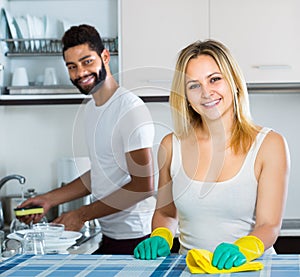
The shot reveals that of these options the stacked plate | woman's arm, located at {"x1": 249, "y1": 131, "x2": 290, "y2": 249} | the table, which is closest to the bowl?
the stacked plate

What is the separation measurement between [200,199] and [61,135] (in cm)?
176

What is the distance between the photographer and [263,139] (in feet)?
5.92

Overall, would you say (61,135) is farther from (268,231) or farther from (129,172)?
(268,231)

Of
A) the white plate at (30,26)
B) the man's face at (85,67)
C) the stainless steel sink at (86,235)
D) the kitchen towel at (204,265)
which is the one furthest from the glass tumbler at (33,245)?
the white plate at (30,26)

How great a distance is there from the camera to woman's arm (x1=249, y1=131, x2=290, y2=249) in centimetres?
168

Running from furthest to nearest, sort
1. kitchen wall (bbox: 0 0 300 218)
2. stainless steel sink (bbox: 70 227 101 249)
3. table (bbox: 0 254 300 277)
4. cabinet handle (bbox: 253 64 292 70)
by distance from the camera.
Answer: kitchen wall (bbox: 0 0 300 218) → cabinet handle (bbox: 253 64 292 70) → stainless steel sink (bbox: 70 227 101 249) → table (bbox: 0 254 300 277)

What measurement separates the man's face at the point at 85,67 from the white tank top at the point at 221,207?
76 cm

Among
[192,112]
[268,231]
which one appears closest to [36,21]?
[192,112]

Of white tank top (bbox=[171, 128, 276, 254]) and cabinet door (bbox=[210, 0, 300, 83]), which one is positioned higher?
cabinet door (bbox=[210, 0, 300, 83])

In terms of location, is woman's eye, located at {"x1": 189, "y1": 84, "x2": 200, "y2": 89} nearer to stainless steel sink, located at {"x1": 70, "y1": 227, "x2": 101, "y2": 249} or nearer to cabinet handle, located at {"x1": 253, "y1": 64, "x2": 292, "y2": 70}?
stainless steel sink, located at {"x1": 70, "y1": 227, "x2": 101, "y2": 249}

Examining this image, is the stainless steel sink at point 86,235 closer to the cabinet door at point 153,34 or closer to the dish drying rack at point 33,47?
the cabinet door at point 153,34

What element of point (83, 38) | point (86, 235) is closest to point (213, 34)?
point (83, 38)

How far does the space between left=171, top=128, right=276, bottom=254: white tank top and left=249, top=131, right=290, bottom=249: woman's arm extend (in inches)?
0.9

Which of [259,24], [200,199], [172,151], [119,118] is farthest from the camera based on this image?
[259,24]
